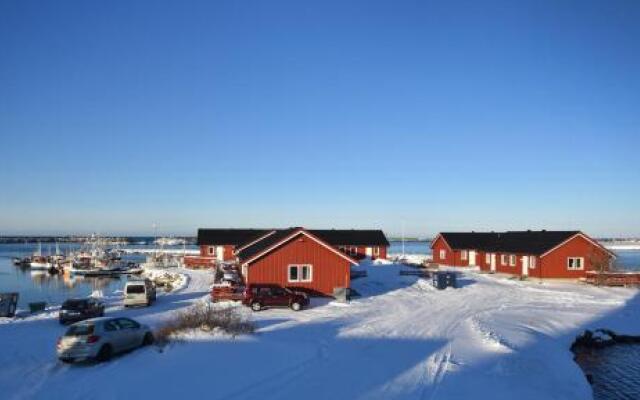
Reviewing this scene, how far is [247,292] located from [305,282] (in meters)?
6.79

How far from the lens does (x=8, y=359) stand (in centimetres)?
2081

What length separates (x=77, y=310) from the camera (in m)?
31.1

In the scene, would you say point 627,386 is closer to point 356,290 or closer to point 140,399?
point 140,399

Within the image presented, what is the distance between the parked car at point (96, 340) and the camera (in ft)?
63.6

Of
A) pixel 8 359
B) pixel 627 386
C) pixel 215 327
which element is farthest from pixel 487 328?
pixel 8 359

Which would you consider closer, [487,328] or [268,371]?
[268,371]

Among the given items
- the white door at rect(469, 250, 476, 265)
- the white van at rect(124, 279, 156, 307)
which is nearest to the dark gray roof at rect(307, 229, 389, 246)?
the white door at rect(469, 250, 476, 265)

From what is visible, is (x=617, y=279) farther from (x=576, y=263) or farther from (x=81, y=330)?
(x=81, y=330)

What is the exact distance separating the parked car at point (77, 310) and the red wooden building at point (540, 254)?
40.0 metres

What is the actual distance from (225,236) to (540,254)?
3925 centimetres

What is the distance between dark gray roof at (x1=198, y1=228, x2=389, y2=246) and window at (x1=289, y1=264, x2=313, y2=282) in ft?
108

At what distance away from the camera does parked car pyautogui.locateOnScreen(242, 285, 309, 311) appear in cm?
3372

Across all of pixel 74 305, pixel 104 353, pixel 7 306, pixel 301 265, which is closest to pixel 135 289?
pixel 74 305

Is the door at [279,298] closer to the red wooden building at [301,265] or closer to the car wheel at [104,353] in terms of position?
the red wooden building at [301,265]
